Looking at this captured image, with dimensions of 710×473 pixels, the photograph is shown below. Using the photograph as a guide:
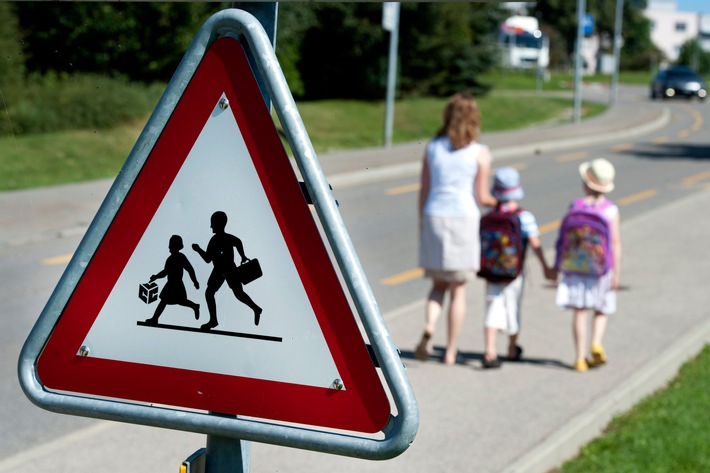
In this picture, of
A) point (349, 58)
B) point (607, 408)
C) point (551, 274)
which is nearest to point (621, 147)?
point (349, 58)

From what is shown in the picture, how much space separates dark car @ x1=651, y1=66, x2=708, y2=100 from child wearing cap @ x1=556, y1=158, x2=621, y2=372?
50784 mm

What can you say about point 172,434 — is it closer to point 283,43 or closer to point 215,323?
point 215,323

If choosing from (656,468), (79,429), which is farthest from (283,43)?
(656,468)

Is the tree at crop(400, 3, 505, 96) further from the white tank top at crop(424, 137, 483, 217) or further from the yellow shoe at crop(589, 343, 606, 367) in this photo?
the yellow shoe at crop(589, 343, 606, 367)

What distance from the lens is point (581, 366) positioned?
6789 mm

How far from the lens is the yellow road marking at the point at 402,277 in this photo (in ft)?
33.7

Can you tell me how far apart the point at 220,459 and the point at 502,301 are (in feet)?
16.8

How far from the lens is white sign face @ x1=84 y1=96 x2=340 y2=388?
1.93 m

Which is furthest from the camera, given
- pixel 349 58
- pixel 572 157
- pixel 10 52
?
pixel 349 58

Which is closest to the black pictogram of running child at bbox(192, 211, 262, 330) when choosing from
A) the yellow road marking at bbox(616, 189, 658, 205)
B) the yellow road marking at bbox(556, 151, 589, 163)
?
the yellow road marking at bbox(616, 189, 658, 205)

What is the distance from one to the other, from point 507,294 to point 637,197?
38.3 feet

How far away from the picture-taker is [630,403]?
5.93 meters

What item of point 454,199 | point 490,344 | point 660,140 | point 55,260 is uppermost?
point 454,199

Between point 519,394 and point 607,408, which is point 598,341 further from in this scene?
point 607,408
